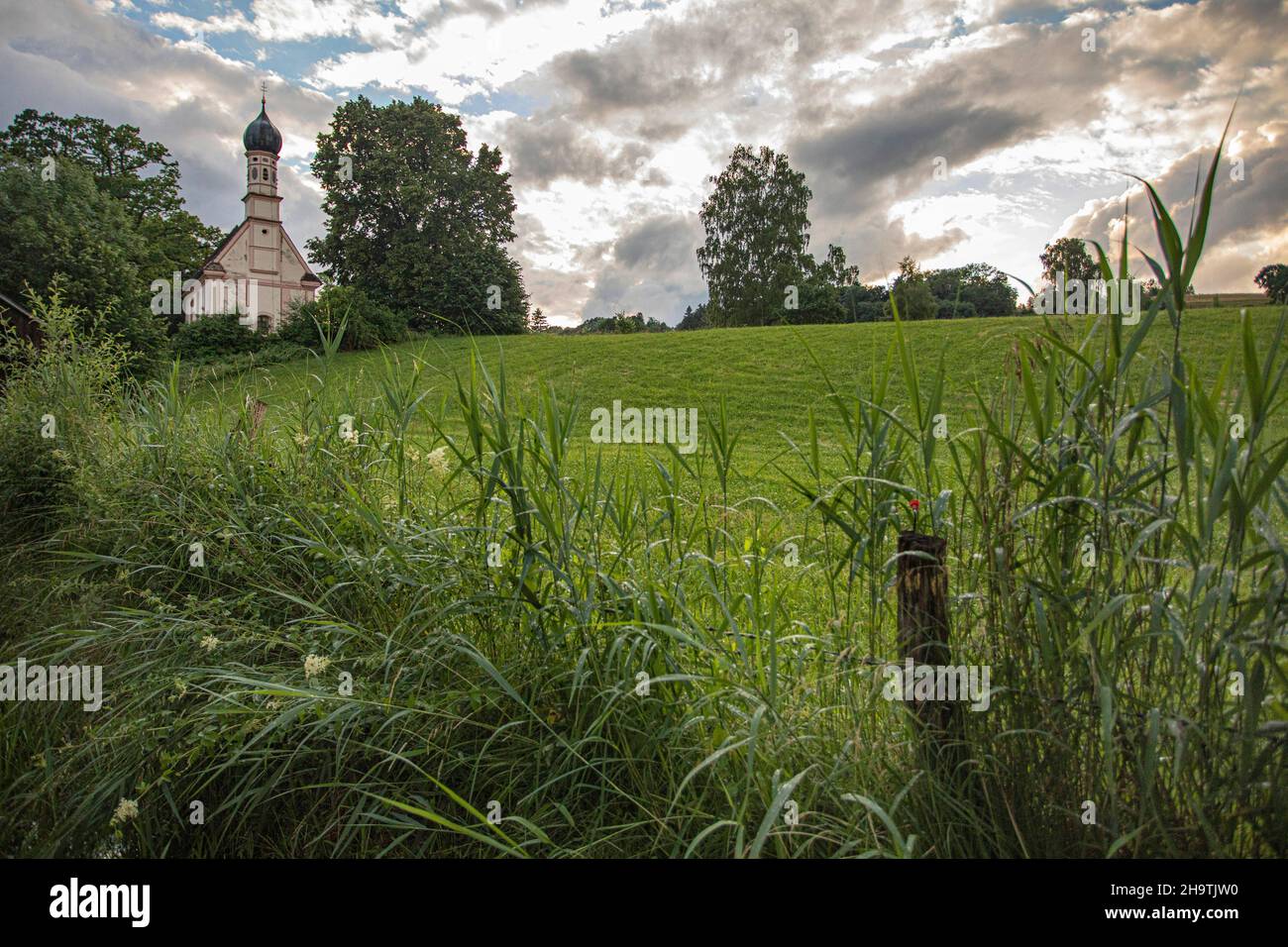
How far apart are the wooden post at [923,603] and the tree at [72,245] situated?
82.2 ft

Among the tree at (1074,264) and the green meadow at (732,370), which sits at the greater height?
the green meadow at (732,370)

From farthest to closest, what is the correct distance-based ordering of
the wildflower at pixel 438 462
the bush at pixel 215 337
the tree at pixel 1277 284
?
the bush at pixel 215 337 → the wildflower at pixel 438 462 → the tree at pixel 1277 284

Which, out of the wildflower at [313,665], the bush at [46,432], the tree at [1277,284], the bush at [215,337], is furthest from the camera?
the bush at [215,337]

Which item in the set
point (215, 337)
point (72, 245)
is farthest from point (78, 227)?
point (215, 337)

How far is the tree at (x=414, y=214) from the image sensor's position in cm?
3444

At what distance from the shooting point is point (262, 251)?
3781 cm

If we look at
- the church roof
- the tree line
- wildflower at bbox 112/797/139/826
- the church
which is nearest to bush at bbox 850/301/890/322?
wildflower at bbox 112/797/139/826

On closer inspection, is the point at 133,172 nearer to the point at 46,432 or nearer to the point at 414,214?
the point at 414,214

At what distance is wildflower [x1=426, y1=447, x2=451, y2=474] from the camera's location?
3240mm

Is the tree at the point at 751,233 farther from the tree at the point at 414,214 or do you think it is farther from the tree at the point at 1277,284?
the tree at the point at 1277,284

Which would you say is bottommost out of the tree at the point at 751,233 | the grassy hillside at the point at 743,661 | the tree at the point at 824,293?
the grassy hillside at the point at 743,661

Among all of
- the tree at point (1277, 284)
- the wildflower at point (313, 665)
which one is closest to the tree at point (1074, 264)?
the tree at point (1277, 284)

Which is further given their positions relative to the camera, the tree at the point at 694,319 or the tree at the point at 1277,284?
the tree at the point at 694,319
